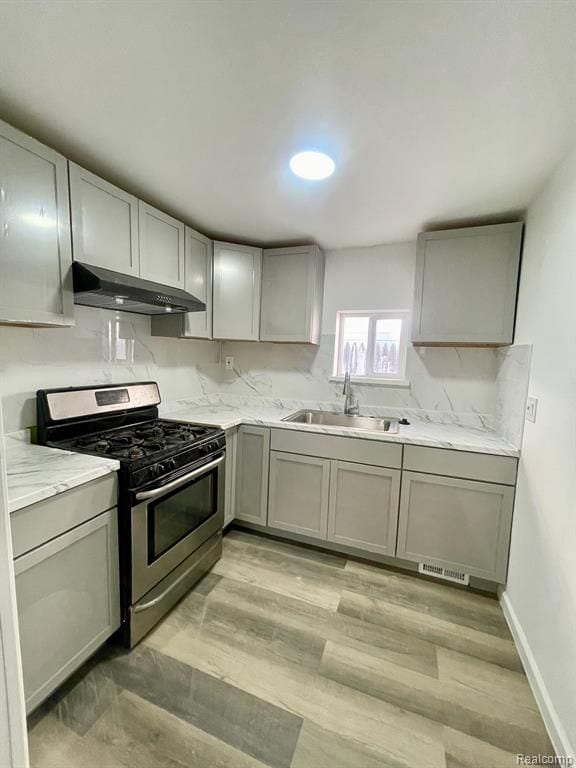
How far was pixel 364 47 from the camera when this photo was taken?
943 mm

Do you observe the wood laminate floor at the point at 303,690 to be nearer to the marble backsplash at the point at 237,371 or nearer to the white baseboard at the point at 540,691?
the white baseboard at the point at 540,691

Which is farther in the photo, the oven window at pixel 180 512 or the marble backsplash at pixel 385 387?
the marble backsplash at pixel 385 387

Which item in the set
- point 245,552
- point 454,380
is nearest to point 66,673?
point 245,552

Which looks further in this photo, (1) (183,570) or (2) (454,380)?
(2) (454,380)

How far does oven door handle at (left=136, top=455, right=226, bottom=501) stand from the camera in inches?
56.4

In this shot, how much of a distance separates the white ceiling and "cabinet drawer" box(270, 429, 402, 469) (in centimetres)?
150

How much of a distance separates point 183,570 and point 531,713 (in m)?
1.65

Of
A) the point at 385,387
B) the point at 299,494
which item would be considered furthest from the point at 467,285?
the point at 299,494

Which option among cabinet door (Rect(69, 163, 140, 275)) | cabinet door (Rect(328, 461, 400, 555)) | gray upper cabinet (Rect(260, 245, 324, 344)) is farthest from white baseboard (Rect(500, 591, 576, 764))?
cabinet door (Rect(69, 163, 140, 275))

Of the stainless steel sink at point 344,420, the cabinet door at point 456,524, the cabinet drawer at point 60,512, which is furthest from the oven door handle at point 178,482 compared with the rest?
the cabinet door at point 456,524

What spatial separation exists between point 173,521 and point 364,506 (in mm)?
1212

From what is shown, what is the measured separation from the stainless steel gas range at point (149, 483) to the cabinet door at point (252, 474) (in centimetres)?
33

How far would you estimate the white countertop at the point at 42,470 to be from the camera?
1.08 meters

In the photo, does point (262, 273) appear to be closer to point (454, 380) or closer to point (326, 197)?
point (326, 197)
